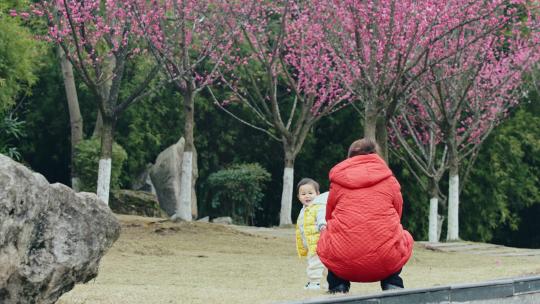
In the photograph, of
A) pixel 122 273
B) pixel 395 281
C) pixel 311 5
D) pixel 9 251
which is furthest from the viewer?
pixel 311 5

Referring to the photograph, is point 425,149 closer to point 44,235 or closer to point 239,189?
point 239,189

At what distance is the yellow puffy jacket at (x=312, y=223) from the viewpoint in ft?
35.3

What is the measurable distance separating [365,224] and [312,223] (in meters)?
2.08

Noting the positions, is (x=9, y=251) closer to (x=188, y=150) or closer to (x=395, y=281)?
(x=395, y=281)

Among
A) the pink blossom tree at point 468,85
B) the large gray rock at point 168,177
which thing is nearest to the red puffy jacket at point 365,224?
the pink blossom tree at point 468,85

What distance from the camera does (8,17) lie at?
27484 millimetres

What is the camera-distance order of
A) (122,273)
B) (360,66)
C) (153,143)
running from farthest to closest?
1. (153,143)
2. (360,66)
3. (122,273)

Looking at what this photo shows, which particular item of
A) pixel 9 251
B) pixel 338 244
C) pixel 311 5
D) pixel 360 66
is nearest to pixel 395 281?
pixel 338 244

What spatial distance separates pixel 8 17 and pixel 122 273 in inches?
574

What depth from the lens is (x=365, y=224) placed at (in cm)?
887

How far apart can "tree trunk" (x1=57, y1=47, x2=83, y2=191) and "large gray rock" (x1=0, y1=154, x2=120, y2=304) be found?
70.1 ft

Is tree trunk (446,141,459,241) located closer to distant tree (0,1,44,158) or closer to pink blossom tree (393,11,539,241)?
pink blossom tree (393,11,539,241)

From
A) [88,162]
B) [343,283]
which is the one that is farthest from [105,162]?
A: [343,283]

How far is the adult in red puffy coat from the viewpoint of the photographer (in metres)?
8.87
